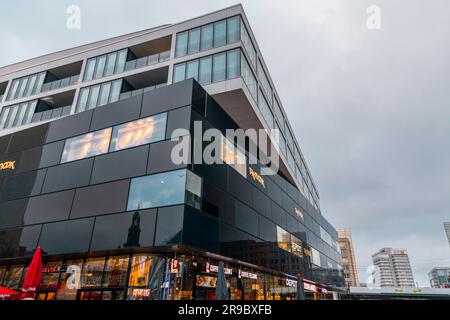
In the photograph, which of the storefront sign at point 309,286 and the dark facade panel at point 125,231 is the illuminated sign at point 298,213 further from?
the dark facade panel at point 125,231

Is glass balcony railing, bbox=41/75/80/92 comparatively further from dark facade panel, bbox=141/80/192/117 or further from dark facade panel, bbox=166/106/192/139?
dark facade panel, bbox=166/106/192/139

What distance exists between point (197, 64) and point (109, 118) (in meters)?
9.61

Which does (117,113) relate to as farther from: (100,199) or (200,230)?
(200,230)

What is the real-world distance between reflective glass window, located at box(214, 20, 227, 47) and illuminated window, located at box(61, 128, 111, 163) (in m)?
12.0

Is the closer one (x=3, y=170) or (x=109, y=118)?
(x=109, y=118)

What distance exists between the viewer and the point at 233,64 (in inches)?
877

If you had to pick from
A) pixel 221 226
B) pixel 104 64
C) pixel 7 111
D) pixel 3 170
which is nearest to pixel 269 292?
pixel 221 226

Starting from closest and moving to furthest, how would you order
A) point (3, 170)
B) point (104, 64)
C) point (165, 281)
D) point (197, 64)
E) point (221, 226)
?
point (165, 281), point (221, 226), point (3, 170), point (197, 64), point (104, 64)

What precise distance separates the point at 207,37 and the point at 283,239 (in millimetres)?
17199

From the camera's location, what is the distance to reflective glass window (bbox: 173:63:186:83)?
24.0 m

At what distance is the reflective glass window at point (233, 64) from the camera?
21.8 m

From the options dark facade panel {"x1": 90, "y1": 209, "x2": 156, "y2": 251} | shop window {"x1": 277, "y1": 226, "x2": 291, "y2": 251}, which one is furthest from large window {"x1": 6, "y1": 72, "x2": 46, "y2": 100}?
shop window {"x1": 277, "y1": 226, "x2": 291, "y2": 251}

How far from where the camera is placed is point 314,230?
1289 inches
